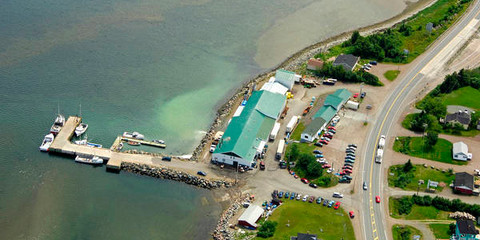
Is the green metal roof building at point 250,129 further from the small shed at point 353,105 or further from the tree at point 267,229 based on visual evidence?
the tree at point 267,229

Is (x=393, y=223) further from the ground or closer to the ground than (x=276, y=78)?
closer to the ground

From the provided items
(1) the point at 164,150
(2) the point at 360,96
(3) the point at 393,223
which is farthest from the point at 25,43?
(3) the point at 393,223

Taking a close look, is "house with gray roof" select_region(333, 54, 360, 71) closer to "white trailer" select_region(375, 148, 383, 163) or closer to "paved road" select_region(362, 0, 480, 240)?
"paved road" select_region(362, 0, 480, 240)

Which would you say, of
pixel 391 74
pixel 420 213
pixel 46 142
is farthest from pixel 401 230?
pixel 46 142

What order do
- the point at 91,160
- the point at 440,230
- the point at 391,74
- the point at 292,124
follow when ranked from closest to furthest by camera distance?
1. the point at 440,230
2. the point at 91,160
3. the point at 292,124
4. the point at 391,74

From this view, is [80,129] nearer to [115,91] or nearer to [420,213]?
[115,91]

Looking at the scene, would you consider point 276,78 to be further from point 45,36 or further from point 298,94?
point 45,36

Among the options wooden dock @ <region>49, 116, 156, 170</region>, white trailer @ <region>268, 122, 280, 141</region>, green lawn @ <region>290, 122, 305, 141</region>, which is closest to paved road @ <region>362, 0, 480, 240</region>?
green lawn @ <region>290, 122, 305, 141</region>
